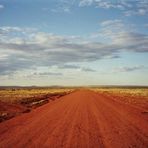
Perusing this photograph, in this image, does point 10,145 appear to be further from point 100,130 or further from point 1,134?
point 100,130

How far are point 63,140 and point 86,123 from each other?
188 inches

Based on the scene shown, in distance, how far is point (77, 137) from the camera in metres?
11.8

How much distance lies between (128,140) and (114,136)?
0.95 m

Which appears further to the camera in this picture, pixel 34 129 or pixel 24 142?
pixel 34 129

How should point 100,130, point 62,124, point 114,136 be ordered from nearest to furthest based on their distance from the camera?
point 114,136
point 100,130
point 62,124

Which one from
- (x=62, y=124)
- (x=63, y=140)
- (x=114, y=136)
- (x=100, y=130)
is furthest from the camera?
(x=62, y=124)

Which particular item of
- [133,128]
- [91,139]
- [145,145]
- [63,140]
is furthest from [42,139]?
[133,128]

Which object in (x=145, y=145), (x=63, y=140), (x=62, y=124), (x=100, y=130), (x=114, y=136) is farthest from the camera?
(x=62, y=124)

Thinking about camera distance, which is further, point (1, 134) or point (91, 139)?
point (1, 134)

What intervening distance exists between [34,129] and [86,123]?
310cm

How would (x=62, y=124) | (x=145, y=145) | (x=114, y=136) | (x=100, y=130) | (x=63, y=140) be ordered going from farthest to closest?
(x=62, y=124) → (x=100, y=130) → (x=114, y=136) → (x=63, y=140) → (x=145, y=145)

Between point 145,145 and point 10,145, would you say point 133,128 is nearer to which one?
point 145,145

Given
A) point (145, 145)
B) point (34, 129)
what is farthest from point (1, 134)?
point (145, 145)

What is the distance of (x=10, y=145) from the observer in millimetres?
10336
